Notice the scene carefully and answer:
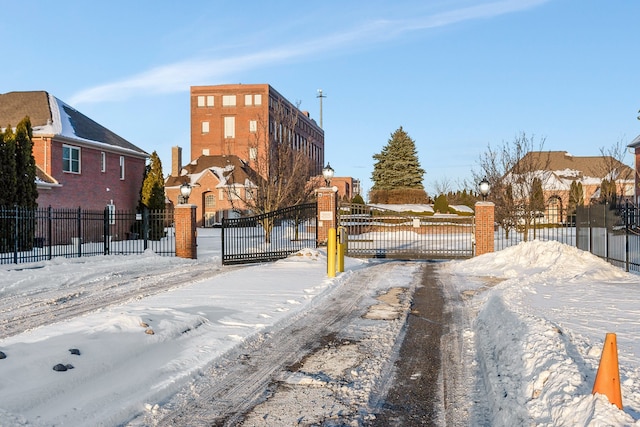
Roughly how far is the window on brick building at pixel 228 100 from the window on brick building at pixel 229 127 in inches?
72.7

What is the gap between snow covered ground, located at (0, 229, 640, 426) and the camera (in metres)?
4.68

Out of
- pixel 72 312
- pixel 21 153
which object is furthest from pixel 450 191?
pixel 72 312

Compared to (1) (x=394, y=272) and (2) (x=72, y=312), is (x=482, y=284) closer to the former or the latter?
(1) (x=394, y=272)

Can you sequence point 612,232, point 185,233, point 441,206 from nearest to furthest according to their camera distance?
point 612,232
point 185,233
point 441,206

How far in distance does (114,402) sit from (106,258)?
16.7 meters

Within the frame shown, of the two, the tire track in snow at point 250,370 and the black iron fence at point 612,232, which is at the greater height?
the black iron fence at point 612,232

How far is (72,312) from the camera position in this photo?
9820mm

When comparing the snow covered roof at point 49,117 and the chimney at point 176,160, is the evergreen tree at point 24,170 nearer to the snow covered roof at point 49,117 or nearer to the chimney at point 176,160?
the snow covered roof at point 49,117

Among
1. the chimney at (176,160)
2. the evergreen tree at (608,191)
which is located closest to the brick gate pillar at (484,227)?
the evergreen tree at (608,191)

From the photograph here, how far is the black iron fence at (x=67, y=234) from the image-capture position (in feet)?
69.4

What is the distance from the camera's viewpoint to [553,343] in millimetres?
6078

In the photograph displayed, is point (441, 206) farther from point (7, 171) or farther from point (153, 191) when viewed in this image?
point (7, 171)

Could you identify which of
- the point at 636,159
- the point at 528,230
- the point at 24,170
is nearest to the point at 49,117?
the point at 24,170

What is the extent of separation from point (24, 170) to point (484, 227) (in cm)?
1969
